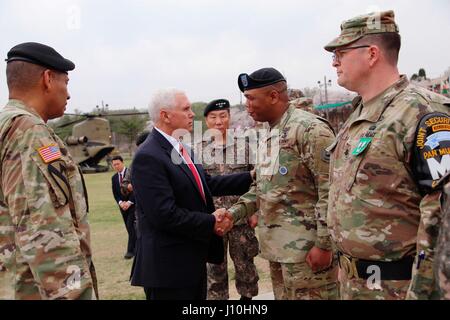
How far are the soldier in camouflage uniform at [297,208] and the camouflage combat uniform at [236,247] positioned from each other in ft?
5.01

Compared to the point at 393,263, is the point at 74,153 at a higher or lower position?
lower

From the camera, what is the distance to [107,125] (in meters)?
34.6

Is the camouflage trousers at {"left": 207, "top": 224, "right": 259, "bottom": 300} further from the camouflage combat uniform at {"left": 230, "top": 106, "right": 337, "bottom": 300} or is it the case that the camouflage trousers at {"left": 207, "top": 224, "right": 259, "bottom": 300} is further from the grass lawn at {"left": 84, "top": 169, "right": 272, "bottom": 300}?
the camouflage combat uniform at {"left": 230, "top": 106, "right": 337, "bottom": 300}

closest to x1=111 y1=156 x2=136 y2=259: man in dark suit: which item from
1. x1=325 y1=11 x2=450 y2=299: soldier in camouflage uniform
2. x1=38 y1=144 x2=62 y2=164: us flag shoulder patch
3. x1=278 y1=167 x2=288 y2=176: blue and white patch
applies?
x1=278 y1=167 x2=288 y2=176: blue and white patch

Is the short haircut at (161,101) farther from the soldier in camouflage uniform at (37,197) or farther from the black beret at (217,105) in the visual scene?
the black beret at (217,105)

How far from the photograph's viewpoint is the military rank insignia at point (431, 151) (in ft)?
6.01

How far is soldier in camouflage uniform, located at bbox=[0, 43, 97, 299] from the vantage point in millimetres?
1896

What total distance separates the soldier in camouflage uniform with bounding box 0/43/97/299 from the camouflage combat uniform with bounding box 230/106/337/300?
146 centimetres

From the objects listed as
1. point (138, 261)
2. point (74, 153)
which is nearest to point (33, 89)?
point (138, 261)

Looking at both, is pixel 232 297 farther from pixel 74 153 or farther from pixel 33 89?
pixel 74 153

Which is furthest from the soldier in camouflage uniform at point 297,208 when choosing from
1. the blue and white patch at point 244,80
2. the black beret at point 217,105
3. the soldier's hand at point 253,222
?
the black beret at point 217,105

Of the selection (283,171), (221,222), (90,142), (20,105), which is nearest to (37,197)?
(20,105)

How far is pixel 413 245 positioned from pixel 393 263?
14 cm

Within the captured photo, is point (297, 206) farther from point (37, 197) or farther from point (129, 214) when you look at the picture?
point (129, 214)
